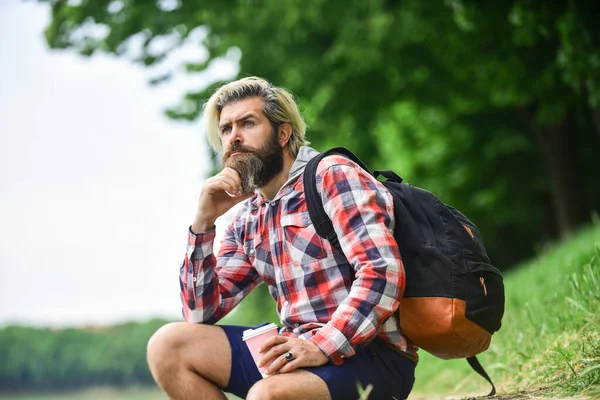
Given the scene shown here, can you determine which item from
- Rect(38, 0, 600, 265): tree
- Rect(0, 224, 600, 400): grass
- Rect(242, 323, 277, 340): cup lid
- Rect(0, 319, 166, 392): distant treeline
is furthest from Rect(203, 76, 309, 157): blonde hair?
Rect(0, 319, 166, 392): distant treeline

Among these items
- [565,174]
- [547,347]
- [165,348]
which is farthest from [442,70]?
[165,348]

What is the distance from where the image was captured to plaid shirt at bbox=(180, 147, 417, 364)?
2705mm

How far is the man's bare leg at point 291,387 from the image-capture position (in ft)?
8.74

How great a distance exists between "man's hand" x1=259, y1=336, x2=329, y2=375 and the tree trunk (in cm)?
1087

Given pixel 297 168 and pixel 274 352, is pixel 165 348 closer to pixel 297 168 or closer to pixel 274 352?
pixel 274 352

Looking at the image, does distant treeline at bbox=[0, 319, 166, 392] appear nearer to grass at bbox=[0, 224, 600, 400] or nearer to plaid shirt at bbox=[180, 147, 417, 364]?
grass at bbox=[0, 224, 600, 400]

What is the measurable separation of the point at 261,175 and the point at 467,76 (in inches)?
344

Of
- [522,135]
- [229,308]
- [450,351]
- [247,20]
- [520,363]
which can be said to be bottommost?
[520,363]

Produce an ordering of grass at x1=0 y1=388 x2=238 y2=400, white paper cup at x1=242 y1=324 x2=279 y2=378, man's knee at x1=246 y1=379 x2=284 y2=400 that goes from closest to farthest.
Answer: man's knee at x1=246 y1=379 x2=284 y2=400 → white paper cup at x1=242 y1=324 x2=279 y2=378 → grass at x1=0 y1=388 x2=238 y2=400

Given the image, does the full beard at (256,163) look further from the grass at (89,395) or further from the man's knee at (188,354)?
the grass at (89,395)

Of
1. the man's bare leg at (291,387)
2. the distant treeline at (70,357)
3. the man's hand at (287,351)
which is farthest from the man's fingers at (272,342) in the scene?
the distant treeline at (70,357)

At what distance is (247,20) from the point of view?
10914 millimetres

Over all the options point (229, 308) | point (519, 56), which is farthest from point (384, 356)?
point (519, 56)

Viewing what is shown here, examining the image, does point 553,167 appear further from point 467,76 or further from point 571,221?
point 467,76
